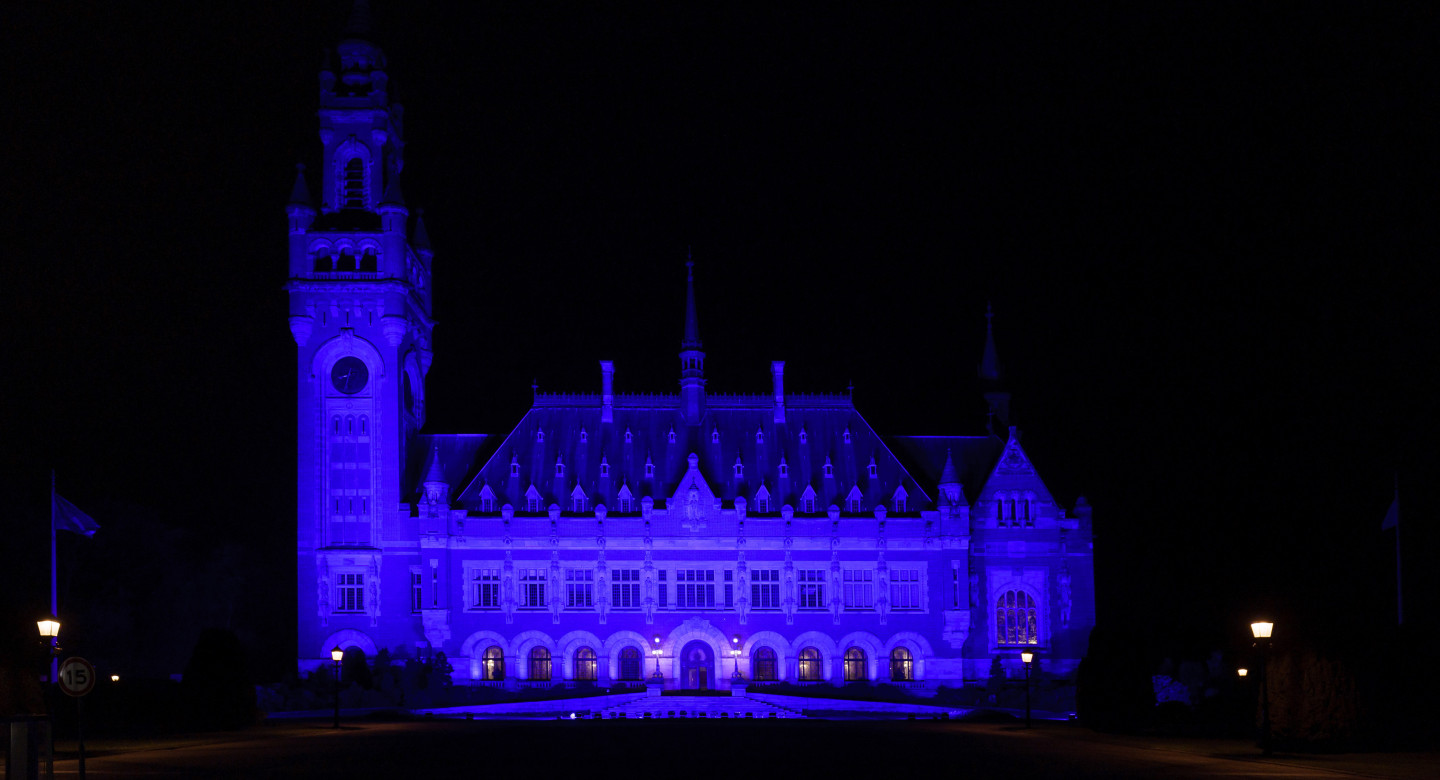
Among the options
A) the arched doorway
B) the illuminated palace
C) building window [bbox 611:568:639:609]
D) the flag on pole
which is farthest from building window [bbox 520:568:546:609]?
the flag on pole

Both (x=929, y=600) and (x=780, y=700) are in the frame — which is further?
(x=929, y=600)

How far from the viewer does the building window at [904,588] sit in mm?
88250

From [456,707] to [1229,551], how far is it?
149 ft

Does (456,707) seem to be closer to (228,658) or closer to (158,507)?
(228,658)

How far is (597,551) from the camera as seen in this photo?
8775 cm

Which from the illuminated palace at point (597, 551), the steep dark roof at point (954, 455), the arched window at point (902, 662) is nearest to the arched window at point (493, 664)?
the illuminated palace at point (597, 551)

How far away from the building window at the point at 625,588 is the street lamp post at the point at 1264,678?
50.1m

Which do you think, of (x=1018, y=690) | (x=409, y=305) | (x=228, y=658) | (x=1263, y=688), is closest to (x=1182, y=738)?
(x=1263, y=688)

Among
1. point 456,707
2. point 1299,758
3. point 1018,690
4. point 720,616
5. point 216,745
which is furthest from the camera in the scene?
point 720,616

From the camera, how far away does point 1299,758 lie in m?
37.3

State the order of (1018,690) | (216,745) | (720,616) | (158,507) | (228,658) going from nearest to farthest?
(216,745)
(228,658)
(1018,690)
(720,616)
(158,507)

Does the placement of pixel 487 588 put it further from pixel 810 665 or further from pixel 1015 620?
pixel 1015 620

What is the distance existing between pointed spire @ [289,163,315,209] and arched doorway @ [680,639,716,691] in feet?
A: 104

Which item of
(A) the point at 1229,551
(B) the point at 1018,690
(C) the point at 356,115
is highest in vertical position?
(C) the point at 356,115
